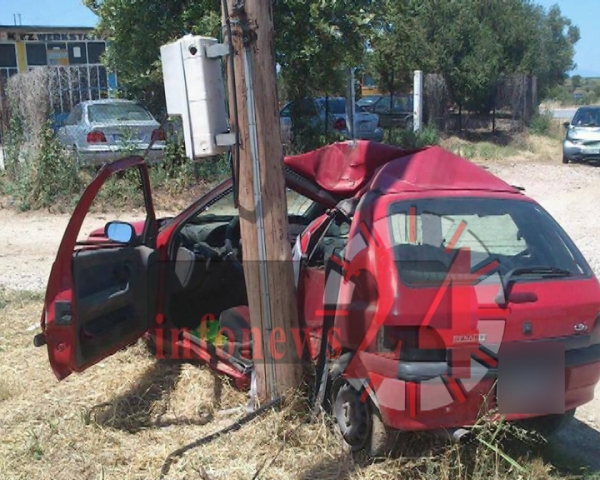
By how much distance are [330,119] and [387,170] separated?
37.6 ft

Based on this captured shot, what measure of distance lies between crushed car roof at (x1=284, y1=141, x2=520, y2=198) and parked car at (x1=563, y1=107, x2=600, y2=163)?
1572cm

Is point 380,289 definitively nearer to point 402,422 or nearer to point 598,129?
point 402,422

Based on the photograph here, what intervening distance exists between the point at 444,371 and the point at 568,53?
101 ft

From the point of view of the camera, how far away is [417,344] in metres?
3.63

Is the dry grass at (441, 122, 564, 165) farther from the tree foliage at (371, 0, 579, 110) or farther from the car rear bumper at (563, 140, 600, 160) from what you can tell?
the tree foliage at (371, 0, 579, 110)

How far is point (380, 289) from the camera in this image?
12.3ft

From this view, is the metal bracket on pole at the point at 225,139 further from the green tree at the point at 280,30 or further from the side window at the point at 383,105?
the side window at the point at 383,105

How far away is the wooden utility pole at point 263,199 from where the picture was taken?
420 cm

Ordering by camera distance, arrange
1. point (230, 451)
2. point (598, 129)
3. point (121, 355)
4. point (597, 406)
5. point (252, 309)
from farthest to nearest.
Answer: point (598, 129) → point (121, 355) → point (597, 406) → point (252, 309) → point (230, 451)

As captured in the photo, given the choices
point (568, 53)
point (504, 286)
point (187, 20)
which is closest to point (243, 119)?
point (504, 286)

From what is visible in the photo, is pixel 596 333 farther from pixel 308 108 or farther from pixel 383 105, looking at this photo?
pixel 383 105

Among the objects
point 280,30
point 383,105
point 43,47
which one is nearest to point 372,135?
point 383,105

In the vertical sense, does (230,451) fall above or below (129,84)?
below

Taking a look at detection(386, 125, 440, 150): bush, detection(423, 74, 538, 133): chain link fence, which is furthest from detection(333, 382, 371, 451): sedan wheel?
detection(423, 74, 538, 133): chain link fence
